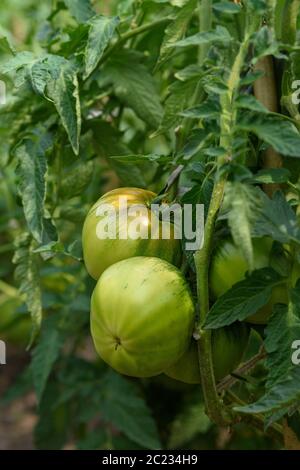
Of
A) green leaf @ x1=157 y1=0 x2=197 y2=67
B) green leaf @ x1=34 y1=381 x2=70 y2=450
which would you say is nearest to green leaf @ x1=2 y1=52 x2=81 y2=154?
green leaf @ x1=157 y1=0 x2=197 y2=67

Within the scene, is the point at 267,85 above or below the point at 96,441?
above

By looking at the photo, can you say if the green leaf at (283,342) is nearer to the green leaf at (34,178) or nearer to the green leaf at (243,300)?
the green leaf at (243,300)

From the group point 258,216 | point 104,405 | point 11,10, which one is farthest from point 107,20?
point 11,10

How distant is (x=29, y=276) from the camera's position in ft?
3.21

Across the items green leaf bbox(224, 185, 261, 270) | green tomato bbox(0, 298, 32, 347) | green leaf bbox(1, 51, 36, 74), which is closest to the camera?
green leaf bbox(224, 185, 261, 270)

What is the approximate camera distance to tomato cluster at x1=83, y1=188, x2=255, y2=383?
2.37ft

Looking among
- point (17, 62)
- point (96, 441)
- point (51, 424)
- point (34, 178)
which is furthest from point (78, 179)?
point (51, 424)

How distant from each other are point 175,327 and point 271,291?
4.1 inches

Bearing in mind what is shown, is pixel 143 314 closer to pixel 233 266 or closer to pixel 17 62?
pixel 233 266

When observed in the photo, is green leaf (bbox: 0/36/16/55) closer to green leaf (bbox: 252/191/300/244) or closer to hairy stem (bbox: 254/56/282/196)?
hairy stem (bbox: 254/56/282/196)

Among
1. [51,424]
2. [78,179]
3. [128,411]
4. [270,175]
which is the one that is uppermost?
[270,175]

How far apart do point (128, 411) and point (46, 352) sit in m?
0.18

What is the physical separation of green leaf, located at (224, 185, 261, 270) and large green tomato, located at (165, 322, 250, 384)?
167mm

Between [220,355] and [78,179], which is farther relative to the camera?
[78,179]
